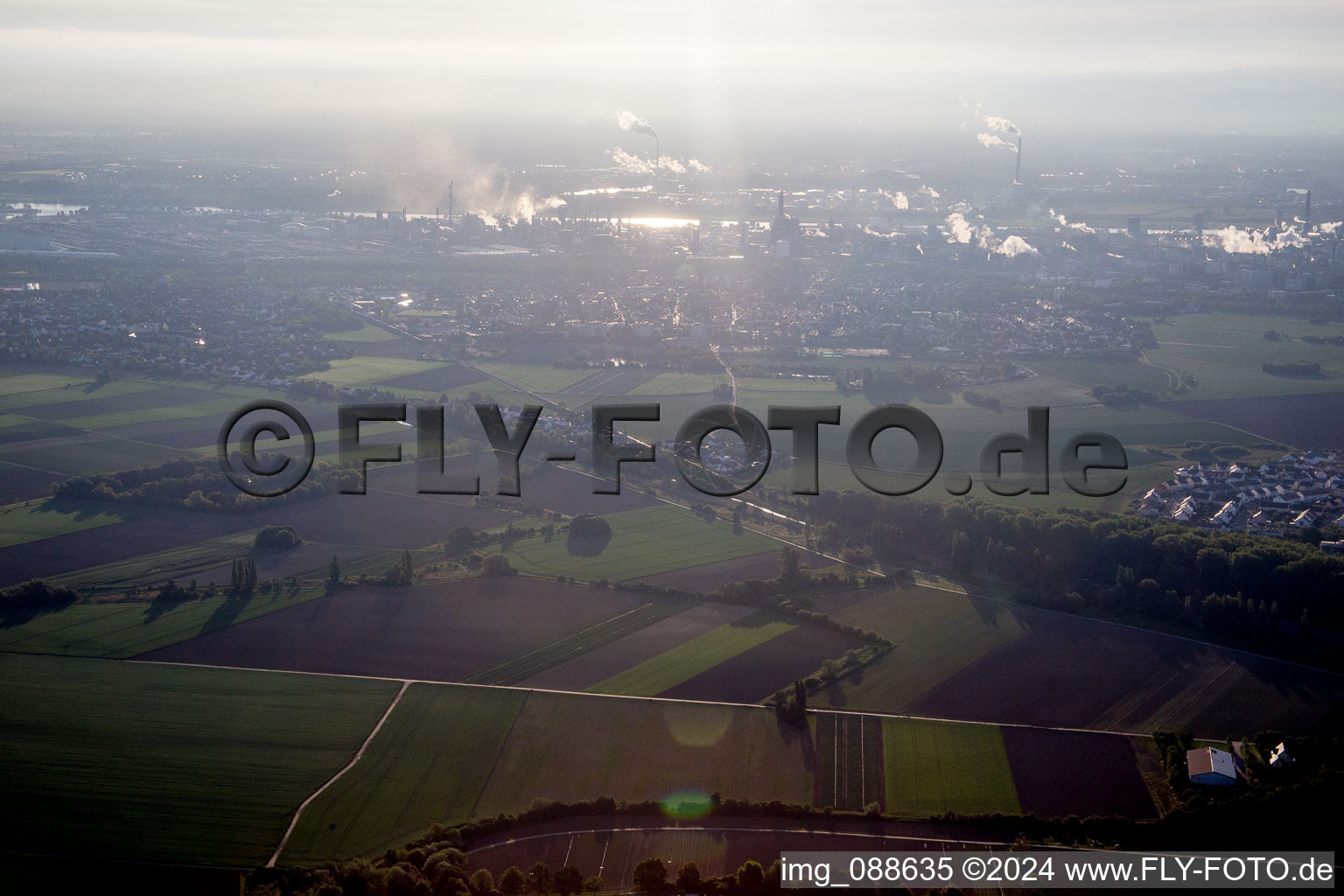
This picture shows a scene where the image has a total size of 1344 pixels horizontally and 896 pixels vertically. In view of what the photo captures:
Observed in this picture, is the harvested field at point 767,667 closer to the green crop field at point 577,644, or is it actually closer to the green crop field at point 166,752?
the green crop field at point 577,644

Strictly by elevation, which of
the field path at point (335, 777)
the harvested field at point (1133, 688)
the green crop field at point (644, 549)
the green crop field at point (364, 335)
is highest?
the green crop field at point (364, 335)

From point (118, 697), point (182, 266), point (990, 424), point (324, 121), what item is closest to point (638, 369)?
point (990, 424)

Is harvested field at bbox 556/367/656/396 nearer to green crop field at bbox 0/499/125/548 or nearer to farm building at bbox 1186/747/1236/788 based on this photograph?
green crop field at bbox 0/499/125/548

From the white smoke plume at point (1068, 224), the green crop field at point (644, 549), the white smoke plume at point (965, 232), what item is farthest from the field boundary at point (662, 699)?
the white smoke plume at point (1068, 224)

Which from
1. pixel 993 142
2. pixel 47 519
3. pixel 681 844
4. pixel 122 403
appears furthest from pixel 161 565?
pixel 993 142

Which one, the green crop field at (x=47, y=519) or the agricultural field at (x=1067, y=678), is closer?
the agricultural field at (x=1067, y=678)

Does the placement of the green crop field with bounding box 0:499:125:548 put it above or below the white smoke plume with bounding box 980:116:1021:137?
below

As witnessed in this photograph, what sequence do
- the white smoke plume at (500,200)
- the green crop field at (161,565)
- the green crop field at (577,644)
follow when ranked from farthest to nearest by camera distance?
Result: the white smoke plume at (500,200)
the green crop field at (161,565)
the green crop field at (577,644)

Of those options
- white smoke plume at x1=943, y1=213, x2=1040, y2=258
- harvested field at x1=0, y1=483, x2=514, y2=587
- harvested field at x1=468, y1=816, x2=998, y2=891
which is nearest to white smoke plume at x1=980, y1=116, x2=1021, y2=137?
white smoke plume at x1=943, y1=213, x2=1040, y2=258
